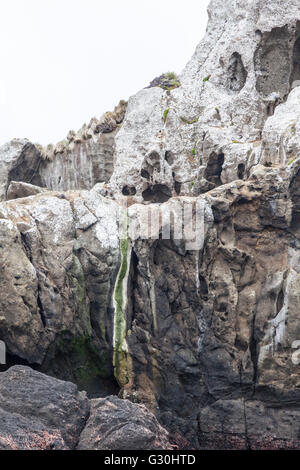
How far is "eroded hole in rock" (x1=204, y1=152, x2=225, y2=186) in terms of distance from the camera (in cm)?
2920

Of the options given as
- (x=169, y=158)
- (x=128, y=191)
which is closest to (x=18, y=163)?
(x=128, y=191)

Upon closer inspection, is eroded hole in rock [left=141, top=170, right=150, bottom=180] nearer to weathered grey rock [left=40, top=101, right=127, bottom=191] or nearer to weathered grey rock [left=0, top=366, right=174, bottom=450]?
weathered grey rock [left=40, top=101, right=127, bottom=191]

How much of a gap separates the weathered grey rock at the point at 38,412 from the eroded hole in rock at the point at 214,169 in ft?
55.9

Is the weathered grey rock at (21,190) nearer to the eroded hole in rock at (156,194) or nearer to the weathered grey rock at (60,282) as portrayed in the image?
Answer: the weathered grey rock at (60,282)

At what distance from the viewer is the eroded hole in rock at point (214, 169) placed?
2920 centimetres

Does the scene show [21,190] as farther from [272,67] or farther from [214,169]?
[272,67]

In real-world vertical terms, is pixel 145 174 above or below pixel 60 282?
above

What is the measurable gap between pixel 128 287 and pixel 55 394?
813cm

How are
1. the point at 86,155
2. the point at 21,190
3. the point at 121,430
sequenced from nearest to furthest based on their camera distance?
the point at 121,430, the point at 21,190, the point at 86,155

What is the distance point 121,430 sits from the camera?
14.3 meters

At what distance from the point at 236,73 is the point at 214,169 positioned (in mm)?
8653

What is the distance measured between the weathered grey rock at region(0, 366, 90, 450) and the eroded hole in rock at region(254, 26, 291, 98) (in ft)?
81.8

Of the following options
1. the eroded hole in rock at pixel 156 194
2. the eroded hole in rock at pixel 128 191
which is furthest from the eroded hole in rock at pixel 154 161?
the eroded hole in rock at pixel 128 191

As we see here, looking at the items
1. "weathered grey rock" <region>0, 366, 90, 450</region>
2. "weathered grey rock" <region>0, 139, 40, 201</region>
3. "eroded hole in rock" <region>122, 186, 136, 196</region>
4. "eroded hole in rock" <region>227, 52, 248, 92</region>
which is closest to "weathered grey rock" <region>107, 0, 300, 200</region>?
"eroded hole in rock" <region>227, 52, 248, 92</region>
